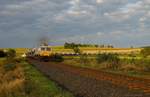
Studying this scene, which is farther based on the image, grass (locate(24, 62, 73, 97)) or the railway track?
grass (locate(24, 62, 73, 97))

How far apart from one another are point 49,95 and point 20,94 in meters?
1.74

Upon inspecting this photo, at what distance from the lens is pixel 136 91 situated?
1831cm

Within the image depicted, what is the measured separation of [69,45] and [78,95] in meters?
171

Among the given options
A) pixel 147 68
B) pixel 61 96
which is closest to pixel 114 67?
pixel 147 68

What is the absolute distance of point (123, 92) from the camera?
59.4ft

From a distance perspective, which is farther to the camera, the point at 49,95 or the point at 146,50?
the point at 146,50

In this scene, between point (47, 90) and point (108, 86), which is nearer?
point (47, 90)

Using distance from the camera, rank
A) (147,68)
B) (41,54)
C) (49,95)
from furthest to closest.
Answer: (41,54) → (147,68) → (49,95)

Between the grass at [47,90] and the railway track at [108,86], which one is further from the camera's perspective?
the grass at [47,90]

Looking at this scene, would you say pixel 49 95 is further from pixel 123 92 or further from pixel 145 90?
pixel 145 90

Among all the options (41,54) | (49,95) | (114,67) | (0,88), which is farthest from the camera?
(41,54)

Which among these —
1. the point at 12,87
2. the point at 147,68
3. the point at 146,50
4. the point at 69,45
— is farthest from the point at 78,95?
the point at 69,45

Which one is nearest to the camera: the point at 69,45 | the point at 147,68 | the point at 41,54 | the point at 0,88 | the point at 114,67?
the point at 0,88

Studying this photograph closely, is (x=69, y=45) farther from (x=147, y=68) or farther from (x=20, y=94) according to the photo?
(x=20, y=94)
